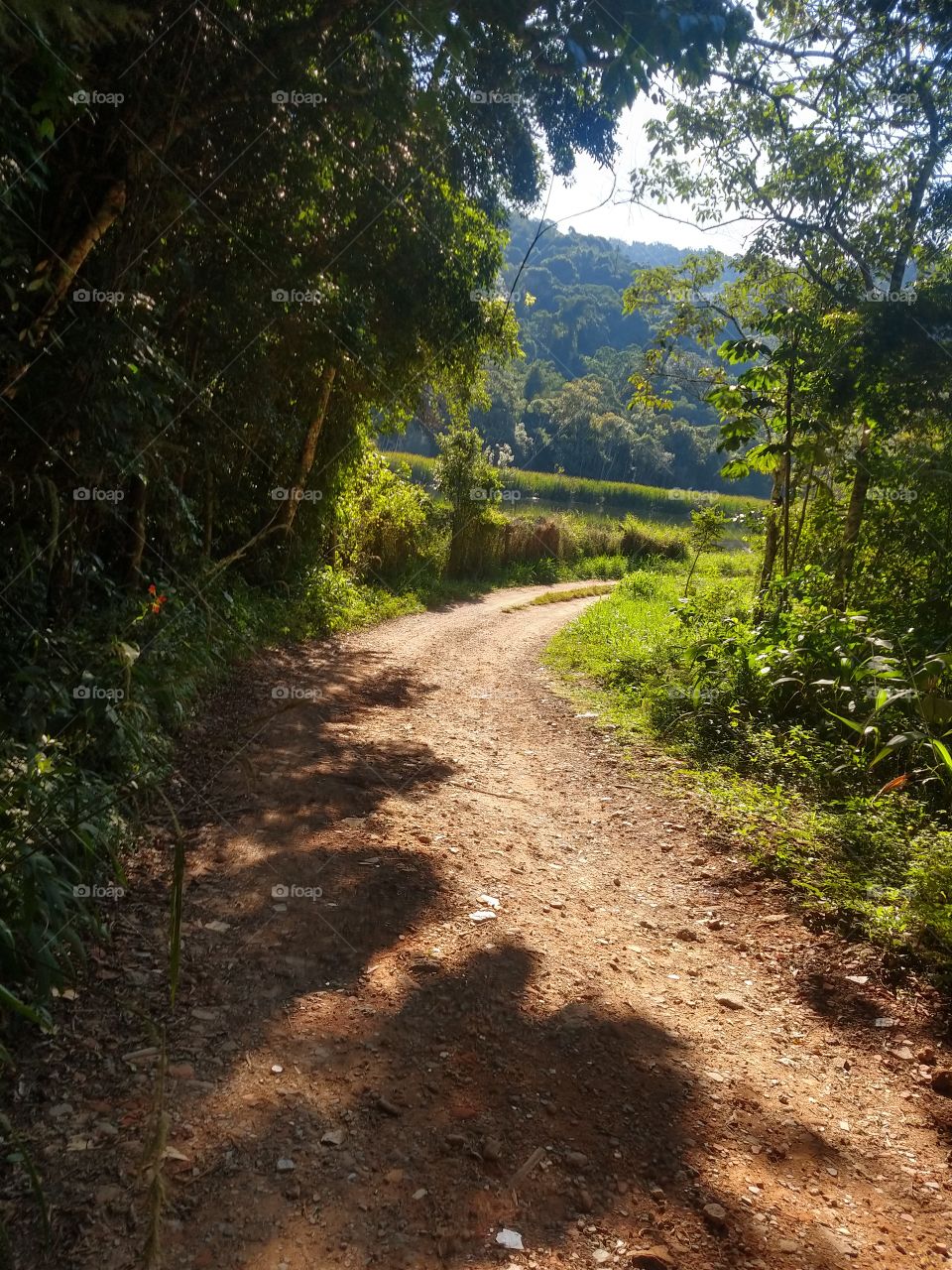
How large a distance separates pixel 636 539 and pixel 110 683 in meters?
22.9

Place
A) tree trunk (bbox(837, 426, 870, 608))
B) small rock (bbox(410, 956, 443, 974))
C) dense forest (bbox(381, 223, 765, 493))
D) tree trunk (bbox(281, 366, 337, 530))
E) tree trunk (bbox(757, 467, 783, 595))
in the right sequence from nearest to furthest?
small rock (bbox(410, 956, 443, 974)) → tree trunk (bbox(837, 426, 870, 608)) → tree trunk (bbox(757, 467, 783, 595)) → tree trunk (bbox(281, 366, 337, 530)) → dense forest (bbox(381, 223, 765, 493))

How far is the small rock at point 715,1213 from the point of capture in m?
1.86

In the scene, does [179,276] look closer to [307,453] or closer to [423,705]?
[423,705]

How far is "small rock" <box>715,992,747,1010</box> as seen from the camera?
2.90 meters

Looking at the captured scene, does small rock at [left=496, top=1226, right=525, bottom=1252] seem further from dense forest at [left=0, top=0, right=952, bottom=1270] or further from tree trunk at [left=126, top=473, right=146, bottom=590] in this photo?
tree trunk at [left=126, top=473, right=146, bottom=590]

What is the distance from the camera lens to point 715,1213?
1876 millimetres

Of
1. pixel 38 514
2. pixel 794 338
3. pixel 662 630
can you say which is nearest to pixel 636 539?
pixel 662 630

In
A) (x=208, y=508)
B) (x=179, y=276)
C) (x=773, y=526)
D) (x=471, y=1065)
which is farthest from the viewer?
(x=773, y=526)

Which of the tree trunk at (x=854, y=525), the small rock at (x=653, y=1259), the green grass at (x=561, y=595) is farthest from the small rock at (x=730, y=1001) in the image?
the green grass at (x=561, y=595)

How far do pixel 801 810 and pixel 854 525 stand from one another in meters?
3.98

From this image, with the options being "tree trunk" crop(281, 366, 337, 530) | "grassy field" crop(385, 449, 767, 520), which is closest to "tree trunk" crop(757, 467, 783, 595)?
"tree trunk" crop(281, 366, 337, 530)

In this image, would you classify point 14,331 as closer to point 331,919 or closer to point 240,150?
point 240,150

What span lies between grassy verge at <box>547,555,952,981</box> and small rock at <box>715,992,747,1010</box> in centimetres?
74

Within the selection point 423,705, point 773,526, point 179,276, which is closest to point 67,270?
point 179,276
